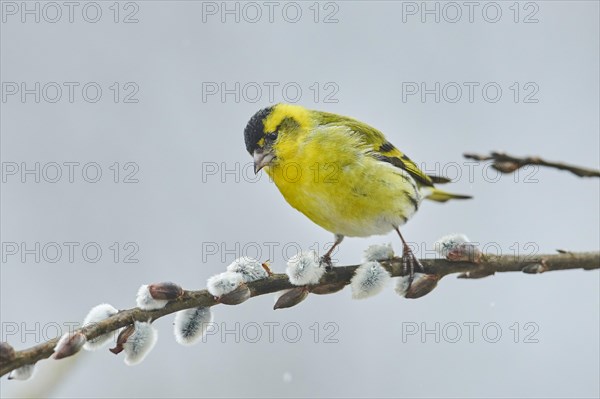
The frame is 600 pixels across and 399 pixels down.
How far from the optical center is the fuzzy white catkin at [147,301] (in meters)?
2.02

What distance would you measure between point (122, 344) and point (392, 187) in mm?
2265

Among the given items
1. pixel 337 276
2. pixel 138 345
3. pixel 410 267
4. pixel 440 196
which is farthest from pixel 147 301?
pixel 440 196

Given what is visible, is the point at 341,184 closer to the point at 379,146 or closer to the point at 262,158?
the point at 262,158

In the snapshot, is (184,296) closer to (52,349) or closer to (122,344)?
(122,344)

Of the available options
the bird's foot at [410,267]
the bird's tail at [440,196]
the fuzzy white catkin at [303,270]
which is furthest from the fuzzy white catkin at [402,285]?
the bird's tail at [440,196]

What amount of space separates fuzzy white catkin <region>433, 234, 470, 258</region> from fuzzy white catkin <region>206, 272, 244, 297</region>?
26.2 inches

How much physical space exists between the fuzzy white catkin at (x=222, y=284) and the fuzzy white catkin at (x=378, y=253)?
0.65 m

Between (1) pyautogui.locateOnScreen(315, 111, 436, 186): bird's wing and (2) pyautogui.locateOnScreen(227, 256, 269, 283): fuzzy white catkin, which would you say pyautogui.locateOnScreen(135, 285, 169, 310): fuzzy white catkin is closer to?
(2) pyautogui.locateOnScreen(227, 256, 269, 283): fuzzy white catkin

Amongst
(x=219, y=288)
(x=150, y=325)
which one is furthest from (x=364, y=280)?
(x=150, y=325)

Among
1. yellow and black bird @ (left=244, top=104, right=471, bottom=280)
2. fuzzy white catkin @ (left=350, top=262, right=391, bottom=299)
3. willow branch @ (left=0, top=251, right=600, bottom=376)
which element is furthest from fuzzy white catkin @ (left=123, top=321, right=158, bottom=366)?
yellow and black bird @ (left=244, top=104, right=471, bottom=280)

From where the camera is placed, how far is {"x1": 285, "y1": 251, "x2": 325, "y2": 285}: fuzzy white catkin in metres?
2.28

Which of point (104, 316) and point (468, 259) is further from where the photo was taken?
point (468, 259)

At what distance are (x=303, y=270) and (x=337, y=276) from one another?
0.21 meters

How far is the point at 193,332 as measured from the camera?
2.14m
